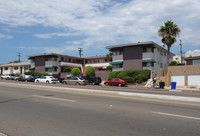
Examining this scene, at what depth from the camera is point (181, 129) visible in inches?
229

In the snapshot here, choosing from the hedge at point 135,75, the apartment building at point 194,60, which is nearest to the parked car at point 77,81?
the hedge at point 135,75

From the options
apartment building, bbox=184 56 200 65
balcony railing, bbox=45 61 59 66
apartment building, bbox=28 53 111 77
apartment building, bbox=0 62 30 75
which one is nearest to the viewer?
apartment building, bbox=184 56 200 65

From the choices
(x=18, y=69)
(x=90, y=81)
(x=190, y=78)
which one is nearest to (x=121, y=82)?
(x=90, y=81)

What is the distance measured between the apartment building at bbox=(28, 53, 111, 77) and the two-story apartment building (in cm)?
1347

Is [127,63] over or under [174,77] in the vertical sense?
over

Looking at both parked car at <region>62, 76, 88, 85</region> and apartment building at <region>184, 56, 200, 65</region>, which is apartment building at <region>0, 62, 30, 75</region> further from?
apartment building at <region>184, 56, 200, 65</region>

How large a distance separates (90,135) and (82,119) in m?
1.90

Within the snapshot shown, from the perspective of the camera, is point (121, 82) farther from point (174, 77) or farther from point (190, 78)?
point (190, 78)

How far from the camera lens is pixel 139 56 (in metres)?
39.9

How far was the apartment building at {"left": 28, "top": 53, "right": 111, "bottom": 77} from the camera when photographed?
2160 inches

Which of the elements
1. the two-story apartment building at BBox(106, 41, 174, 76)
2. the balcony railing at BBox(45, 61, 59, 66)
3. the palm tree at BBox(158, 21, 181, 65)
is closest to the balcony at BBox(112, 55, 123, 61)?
the two-story apartment building at BBox(106, 41, 174, 76)

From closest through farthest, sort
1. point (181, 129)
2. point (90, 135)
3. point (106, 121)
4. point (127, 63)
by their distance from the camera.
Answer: point (90, 135) < point (181, 129) < point (106, 121) < point (127, 63)

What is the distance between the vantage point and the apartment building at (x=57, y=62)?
54875 millimetres

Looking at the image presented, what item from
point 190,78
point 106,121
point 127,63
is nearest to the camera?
point 106,121
